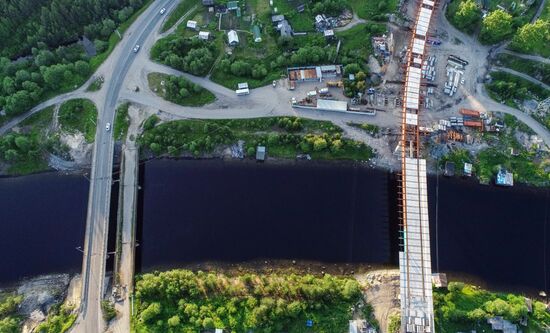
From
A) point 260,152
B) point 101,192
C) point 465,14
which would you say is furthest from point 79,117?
point 465,14

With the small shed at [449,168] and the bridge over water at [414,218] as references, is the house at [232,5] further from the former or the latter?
the small shed at [449,168]

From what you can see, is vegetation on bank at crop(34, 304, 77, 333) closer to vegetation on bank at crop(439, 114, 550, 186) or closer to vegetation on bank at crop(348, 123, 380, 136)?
vegetation on bank at crop(348, 123, 380, 136)

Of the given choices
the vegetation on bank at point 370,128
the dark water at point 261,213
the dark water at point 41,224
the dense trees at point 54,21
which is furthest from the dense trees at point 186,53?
the vegetation on bank at point 370,128

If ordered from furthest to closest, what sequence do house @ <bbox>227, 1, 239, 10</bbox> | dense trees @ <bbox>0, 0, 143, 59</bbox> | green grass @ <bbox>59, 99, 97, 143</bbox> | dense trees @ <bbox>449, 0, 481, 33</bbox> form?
1. house @ <bbox>227, 1, 239, 10</bbox>
2. dense trees @ <bbox>0, 0, 143, 59</bbox>
3. dense trees @ <bbox>449, 0, 481, 33</bbox>
4. green grass @ <bbox>59, 99, 97, 143</bbox>

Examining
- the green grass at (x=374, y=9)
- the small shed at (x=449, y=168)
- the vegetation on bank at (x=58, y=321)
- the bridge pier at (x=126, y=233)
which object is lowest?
the vegetation on bank at (x=58, y=321)

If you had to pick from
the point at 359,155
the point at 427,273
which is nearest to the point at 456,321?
the point at 427,273

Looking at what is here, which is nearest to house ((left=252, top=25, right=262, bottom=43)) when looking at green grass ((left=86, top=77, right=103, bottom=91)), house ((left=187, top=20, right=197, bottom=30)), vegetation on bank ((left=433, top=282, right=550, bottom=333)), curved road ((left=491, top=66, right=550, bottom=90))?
house ((left=187, top=20, right=197, bottom=30))
